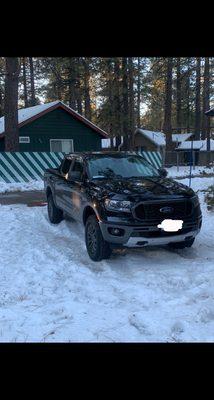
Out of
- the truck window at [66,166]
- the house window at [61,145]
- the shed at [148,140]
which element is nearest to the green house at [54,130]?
the house window at [61,145]

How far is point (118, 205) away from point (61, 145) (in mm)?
20327

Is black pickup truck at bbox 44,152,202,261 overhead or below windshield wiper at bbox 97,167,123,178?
below

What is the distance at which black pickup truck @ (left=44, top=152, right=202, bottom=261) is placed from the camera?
21.0 feet

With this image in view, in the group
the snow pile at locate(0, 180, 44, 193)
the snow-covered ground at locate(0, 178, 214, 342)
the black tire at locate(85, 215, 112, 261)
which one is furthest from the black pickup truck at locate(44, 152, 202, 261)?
the snow pile at locate(0, 180, 44, 193)

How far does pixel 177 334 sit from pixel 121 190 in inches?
116

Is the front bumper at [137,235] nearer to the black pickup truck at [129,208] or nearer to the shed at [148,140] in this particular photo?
the black pickup truck at [129,208]

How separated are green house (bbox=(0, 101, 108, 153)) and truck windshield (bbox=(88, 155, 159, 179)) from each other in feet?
56.2

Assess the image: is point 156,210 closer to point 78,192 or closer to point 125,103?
point 78,192

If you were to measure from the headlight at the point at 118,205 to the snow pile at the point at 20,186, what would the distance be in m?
9.95

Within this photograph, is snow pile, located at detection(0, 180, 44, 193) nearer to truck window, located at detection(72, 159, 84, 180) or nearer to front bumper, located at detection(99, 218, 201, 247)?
truck window, located at detection(72, 159, 84, 180)

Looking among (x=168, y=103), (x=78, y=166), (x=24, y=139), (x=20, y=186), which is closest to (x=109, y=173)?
(x=78, y=166)

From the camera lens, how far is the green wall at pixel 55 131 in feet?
83.0

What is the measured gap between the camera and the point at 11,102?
18891 mm
